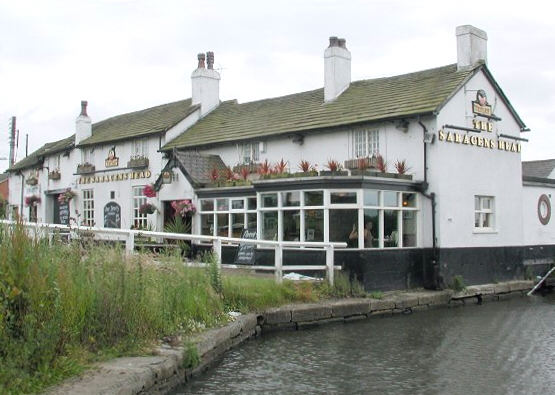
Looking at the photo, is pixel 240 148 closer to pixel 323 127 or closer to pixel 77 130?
pixel 323 127

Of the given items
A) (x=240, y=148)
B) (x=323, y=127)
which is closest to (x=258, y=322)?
(x=323, y=127)

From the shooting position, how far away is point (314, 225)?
17062mm

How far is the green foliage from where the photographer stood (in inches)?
692

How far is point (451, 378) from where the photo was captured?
8.80 m

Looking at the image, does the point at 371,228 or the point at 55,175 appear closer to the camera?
the point at 371,228

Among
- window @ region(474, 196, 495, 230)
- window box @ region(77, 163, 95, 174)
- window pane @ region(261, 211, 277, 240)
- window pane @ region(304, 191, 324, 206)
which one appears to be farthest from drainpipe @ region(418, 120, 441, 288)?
window box @ region(77, 163, 95, 174)

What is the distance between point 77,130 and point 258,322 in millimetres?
22013

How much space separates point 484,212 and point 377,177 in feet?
15.2

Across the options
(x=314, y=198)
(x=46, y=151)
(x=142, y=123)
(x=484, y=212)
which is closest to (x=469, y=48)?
(x=484, y=212)

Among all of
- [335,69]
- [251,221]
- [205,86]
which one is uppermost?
[205,86]

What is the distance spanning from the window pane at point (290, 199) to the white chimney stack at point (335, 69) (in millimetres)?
6154

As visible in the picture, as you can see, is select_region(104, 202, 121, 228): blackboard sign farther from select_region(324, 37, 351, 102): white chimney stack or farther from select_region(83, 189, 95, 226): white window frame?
select_region(324, 37, 351, 102): white chimney stack

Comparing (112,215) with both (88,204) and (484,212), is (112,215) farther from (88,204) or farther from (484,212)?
(484,212)

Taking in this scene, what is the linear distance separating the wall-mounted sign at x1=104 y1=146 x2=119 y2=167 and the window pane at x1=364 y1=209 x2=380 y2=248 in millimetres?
14412
